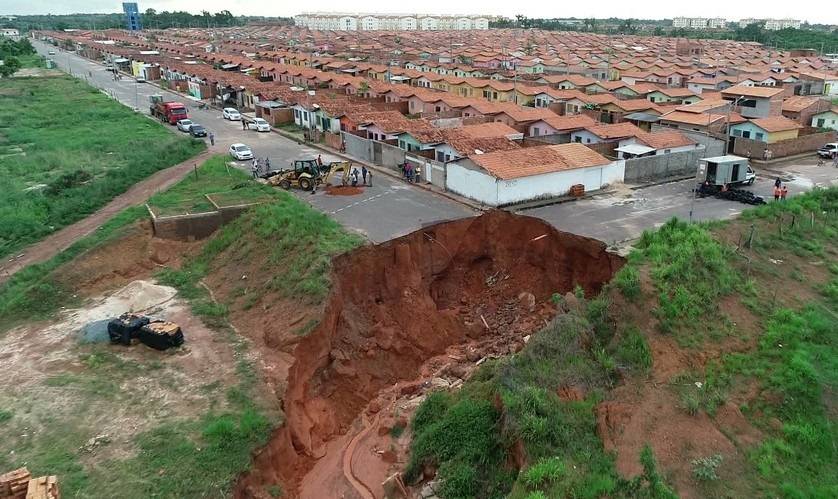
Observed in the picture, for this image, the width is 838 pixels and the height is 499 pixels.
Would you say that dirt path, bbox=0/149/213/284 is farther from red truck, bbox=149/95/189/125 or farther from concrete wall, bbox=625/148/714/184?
concrete wall, bbox=625/148/714/184

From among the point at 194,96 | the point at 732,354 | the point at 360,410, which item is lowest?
the point at 360,410

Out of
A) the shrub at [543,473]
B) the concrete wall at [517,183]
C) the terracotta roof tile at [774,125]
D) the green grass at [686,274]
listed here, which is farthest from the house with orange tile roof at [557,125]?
the shrub at [543,473]

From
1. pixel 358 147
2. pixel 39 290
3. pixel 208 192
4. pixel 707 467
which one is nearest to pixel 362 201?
pixel 208 192

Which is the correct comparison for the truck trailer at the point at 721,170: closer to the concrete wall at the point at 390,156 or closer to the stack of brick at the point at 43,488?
the concrete wall at the point at 390,156

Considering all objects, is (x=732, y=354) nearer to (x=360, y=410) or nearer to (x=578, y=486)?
(x=578, y=486)

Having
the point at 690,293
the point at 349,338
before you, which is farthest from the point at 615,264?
the point at 349,338

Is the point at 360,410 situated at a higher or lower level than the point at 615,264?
lower
